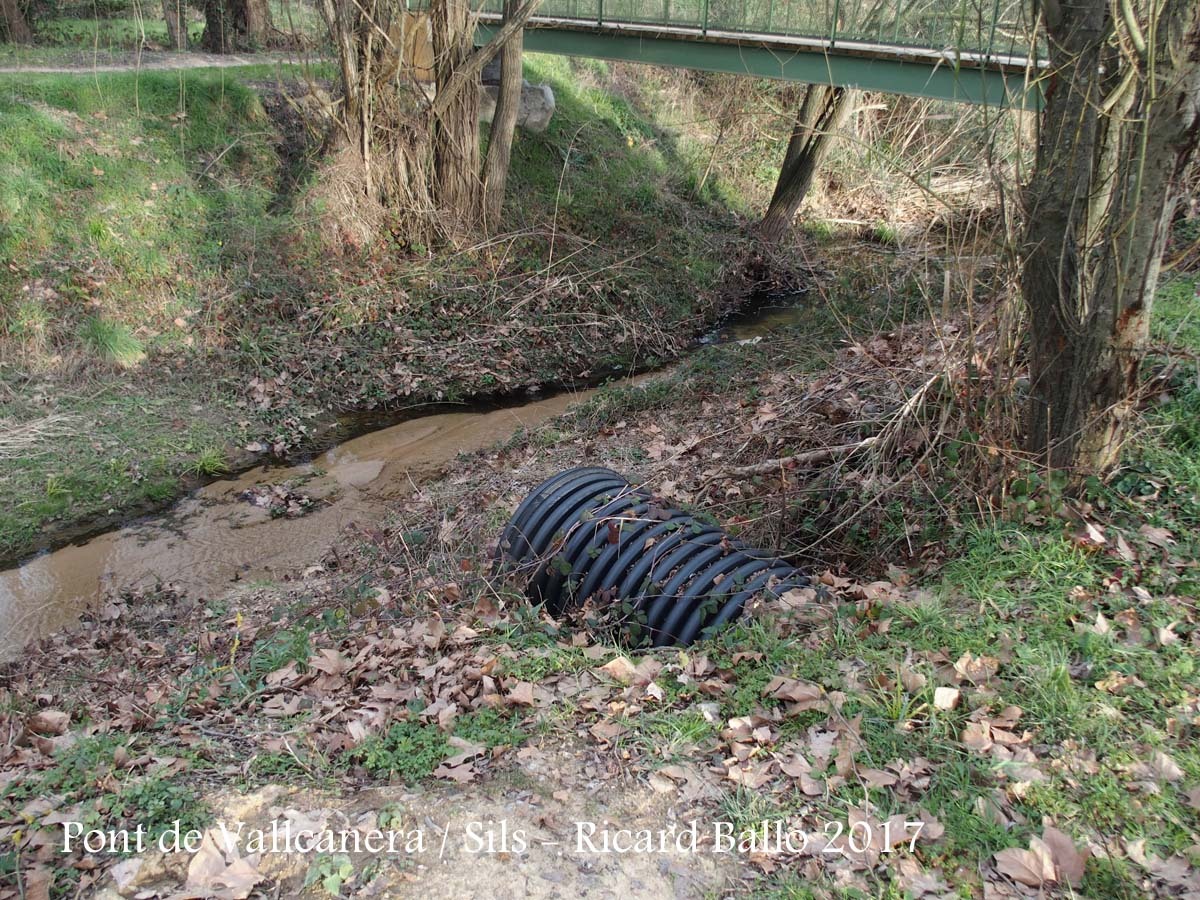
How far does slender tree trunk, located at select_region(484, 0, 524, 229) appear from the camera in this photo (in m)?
13.2

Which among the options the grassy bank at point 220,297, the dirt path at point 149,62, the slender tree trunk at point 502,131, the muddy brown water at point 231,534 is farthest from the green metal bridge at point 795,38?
the muddy brown water at point 231,534

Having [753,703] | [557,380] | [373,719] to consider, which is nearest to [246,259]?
[557,380]

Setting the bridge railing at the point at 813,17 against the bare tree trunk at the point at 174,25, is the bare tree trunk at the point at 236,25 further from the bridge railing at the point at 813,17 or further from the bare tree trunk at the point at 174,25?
the bridge railing at the point at 813,17

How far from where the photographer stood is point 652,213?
15984 mm

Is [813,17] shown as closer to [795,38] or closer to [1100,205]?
[795,38]

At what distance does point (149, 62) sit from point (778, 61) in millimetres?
10469

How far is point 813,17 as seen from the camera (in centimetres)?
1162

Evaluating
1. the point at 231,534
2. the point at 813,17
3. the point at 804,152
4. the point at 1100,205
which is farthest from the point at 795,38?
the point at 231,534

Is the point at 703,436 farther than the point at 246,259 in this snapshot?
No

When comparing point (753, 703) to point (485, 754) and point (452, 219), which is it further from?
point (452, 219)

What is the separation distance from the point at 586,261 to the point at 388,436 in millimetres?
5022

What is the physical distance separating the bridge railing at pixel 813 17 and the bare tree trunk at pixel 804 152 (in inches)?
100

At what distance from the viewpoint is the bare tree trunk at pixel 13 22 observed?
1494 centimetres

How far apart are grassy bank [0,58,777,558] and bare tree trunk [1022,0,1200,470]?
7.79 metres
